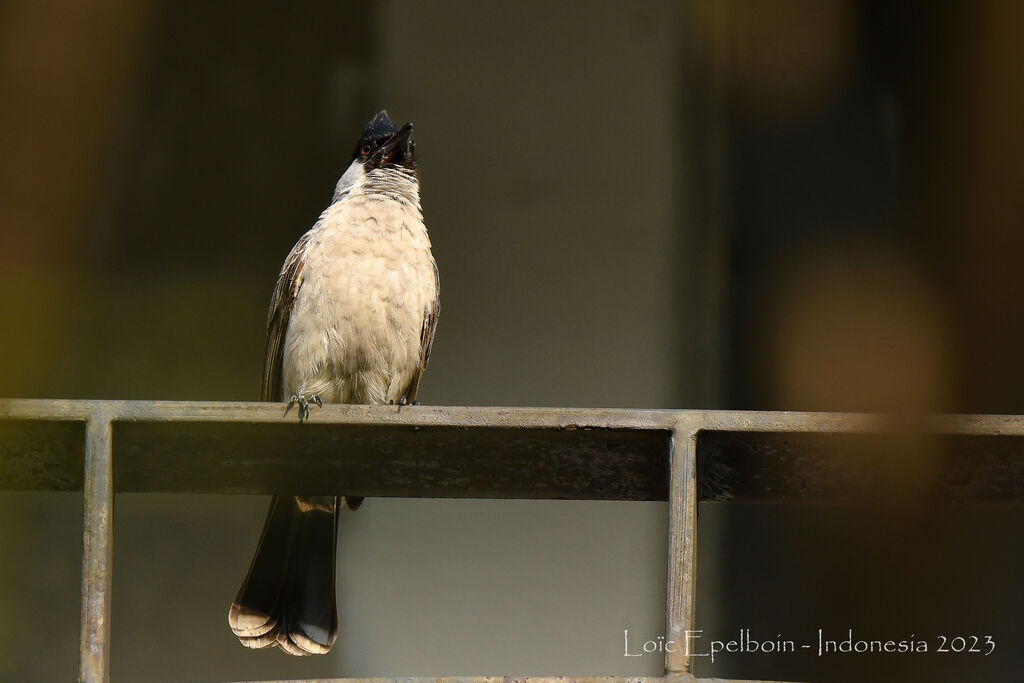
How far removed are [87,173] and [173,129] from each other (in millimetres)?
274

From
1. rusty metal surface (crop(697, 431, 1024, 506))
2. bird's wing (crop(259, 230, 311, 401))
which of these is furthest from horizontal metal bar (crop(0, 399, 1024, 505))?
bird's wing (crop(259, 230, 311, 401))

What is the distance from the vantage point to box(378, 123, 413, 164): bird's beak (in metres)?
A: 3.27

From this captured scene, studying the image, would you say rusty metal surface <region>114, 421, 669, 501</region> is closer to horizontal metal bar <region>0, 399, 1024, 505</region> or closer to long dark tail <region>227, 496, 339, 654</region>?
horizontal metal bar <region>0, 399, 1024, 505</region>

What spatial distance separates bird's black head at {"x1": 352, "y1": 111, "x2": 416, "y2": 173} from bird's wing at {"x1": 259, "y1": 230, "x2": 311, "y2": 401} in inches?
12.9

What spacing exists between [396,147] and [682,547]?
4.84 ft

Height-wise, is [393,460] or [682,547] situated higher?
[393,460]

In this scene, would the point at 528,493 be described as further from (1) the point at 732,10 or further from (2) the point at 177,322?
(1) the point at 732,10

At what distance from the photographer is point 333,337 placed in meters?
2.92

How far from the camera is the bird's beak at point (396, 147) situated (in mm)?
3273

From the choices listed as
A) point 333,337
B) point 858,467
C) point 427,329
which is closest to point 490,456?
point 858,467

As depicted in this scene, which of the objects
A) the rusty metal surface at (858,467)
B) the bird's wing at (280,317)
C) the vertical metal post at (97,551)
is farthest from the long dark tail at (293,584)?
the rusty metal surface at (858,467)

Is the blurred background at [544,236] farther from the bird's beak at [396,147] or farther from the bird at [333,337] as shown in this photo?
the bird at [333,337]

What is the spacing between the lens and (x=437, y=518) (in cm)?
379

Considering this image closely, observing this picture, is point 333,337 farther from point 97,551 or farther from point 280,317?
point 97,551
